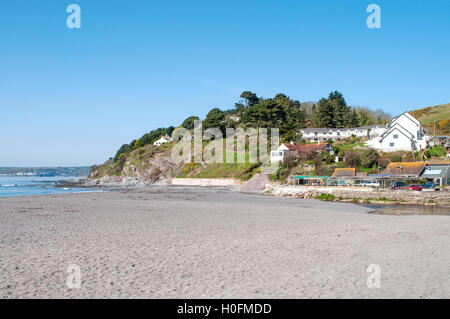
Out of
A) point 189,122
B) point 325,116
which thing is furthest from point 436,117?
point 189,122

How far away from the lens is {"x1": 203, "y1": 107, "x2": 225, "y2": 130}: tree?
107 metres

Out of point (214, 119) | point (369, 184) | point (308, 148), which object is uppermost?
point (214, 119)

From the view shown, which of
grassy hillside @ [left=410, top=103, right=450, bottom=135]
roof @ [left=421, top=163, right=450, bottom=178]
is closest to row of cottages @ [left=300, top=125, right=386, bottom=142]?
grassy hillside @ [left=410, top=103, right=450, bottom=135]

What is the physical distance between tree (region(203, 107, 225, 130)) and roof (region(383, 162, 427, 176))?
63871 mm

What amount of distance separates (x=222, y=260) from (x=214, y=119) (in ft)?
321

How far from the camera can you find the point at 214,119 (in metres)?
108

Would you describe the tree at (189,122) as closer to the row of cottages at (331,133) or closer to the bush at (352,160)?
the row of cottages at (331,133)

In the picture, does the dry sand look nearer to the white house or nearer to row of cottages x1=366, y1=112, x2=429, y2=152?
row of cottages x1=366, y1=112, x2=429, y2=152

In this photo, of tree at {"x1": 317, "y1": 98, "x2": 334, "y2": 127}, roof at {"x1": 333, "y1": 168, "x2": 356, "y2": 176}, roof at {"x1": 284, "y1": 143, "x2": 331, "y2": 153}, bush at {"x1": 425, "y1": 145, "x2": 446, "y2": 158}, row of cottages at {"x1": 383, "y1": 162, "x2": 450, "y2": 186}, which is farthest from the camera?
tree at {"x1": 317, "y1": 98, "x2": 334, "y2": 127}

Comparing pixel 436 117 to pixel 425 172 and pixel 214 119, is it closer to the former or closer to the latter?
pixel 214 119

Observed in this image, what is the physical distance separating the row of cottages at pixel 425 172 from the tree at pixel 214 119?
64657mm

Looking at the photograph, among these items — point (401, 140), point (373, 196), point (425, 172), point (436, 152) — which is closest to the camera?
point (373, 196)

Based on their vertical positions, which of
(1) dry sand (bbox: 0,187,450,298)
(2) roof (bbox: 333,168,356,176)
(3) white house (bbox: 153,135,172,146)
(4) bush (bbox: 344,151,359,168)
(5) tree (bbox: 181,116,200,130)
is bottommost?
(1) dry sand (bbox: 0,187,450,298)

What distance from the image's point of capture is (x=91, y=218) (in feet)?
69.0
